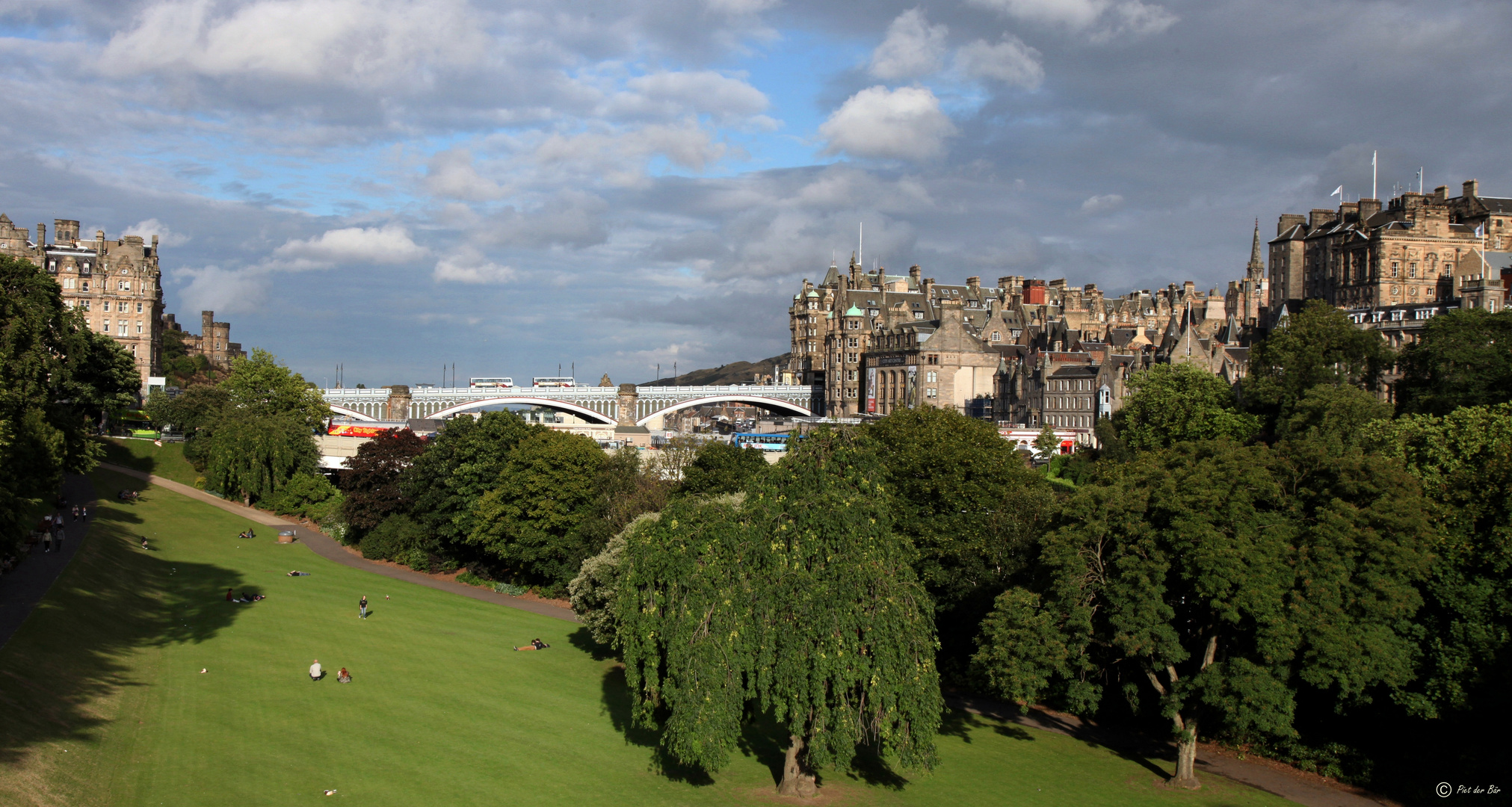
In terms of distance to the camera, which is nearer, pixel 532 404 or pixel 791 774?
pixel 791 774

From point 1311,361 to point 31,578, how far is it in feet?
258

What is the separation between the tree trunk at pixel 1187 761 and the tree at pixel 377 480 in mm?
55273

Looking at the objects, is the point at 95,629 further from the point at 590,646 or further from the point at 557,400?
the point at 557,400

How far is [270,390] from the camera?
103812 mm

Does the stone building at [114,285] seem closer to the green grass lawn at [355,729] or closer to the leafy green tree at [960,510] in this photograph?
the green grass lawn at [355,729]

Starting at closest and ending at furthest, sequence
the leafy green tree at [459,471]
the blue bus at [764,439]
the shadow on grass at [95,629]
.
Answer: the shadow on grass at [95,629] → the leafy green tree at [459,471] → the blue bus at [764,439]

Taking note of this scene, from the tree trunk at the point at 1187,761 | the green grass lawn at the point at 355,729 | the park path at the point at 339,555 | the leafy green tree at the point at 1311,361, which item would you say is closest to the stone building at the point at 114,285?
the park path at the point at 339,555

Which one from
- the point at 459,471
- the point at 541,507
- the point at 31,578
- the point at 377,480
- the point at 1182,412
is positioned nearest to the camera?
the point at 31,578

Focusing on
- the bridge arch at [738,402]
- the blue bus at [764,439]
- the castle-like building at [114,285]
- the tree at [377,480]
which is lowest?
the tree at [377,480]

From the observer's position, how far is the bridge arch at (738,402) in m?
146

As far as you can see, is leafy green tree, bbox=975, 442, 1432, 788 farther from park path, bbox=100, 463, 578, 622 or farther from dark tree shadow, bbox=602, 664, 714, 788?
park path, bbox=100, 463, 578, 622

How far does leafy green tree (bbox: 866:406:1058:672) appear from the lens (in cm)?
5038

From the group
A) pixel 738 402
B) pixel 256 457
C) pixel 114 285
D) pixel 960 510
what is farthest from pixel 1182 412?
pixel 114 285

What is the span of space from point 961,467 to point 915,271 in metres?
145
